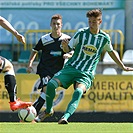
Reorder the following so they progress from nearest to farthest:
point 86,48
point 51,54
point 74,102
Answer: point 74,102, point 86,48, point 51,54

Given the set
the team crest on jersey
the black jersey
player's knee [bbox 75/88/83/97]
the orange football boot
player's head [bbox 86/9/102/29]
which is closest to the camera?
the orange football boot

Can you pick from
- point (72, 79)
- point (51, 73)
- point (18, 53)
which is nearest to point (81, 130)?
point (72, 79)

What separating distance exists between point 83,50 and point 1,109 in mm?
5487

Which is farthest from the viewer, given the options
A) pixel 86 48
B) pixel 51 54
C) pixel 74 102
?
pixel 51 54

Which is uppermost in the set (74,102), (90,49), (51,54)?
(90,49)

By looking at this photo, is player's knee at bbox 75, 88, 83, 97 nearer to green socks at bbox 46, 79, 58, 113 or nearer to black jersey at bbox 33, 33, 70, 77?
green socks at bbox 46, 79, 58, 113

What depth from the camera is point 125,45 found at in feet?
57.4

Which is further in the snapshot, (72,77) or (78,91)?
(72,77)

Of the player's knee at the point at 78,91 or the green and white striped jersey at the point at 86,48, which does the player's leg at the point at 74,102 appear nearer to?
the player's knee at the point at 78,91

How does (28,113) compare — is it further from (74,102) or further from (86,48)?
(86,48)

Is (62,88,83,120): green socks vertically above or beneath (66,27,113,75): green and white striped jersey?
beneath

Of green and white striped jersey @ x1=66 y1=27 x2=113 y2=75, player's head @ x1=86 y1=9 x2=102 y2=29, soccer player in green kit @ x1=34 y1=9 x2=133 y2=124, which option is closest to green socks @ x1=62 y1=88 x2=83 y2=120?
soccer player in green kit @ x1=34 y1=9 x2=133 y2=124

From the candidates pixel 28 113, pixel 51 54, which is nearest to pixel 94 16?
pixel 28 113

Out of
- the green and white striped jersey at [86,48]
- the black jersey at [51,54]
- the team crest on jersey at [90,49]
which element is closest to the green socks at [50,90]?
the green and white striped jersey at [86,48]
